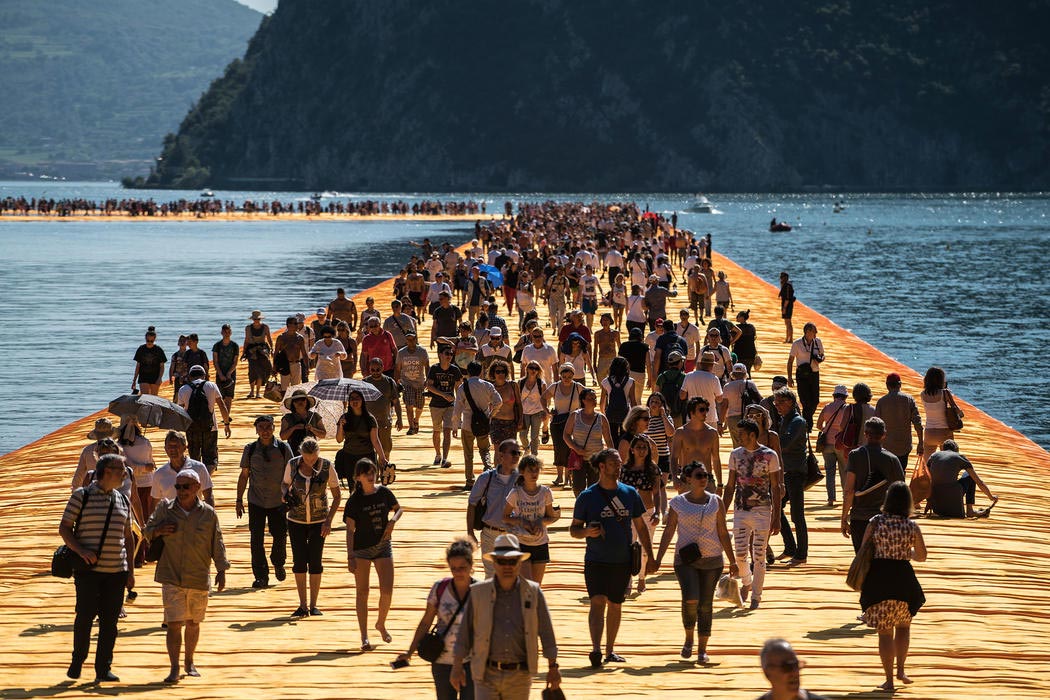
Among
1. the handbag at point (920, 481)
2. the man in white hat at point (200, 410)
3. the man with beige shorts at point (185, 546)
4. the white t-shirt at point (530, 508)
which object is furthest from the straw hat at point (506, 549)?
the man in white hat at point (200, 410)

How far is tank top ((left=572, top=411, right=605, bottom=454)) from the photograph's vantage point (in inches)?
524

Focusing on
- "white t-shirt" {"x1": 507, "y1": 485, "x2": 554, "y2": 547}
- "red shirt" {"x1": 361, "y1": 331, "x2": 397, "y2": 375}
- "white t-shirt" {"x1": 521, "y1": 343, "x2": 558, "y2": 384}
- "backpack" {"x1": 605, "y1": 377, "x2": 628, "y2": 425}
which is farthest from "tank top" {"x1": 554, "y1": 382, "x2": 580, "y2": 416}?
"red shirt" {"x1": 361, "y1": 331, "x2": 397, "y2": 375}

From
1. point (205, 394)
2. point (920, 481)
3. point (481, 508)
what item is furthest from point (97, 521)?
point (920, 481)

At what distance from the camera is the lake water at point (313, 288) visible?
39.4 meters

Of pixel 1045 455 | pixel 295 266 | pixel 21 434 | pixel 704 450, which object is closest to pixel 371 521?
pixel 704 450

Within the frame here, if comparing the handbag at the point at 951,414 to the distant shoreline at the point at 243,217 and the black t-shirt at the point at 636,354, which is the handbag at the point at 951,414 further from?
the distant shoreline at the point at 243,217

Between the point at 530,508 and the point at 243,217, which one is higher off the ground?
the point at 243,217

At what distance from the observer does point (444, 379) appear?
1800 centimetres

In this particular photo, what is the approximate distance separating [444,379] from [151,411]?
470 cm

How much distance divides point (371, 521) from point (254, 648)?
1608mm

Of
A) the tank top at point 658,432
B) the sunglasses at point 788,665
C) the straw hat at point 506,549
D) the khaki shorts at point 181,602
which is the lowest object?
the khaki shorts at point 181,602

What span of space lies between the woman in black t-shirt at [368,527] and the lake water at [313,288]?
1994 cm

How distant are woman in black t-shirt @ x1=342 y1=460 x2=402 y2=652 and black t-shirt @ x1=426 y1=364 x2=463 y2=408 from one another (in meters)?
7.19

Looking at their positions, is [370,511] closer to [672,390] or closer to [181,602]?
[181,602]
